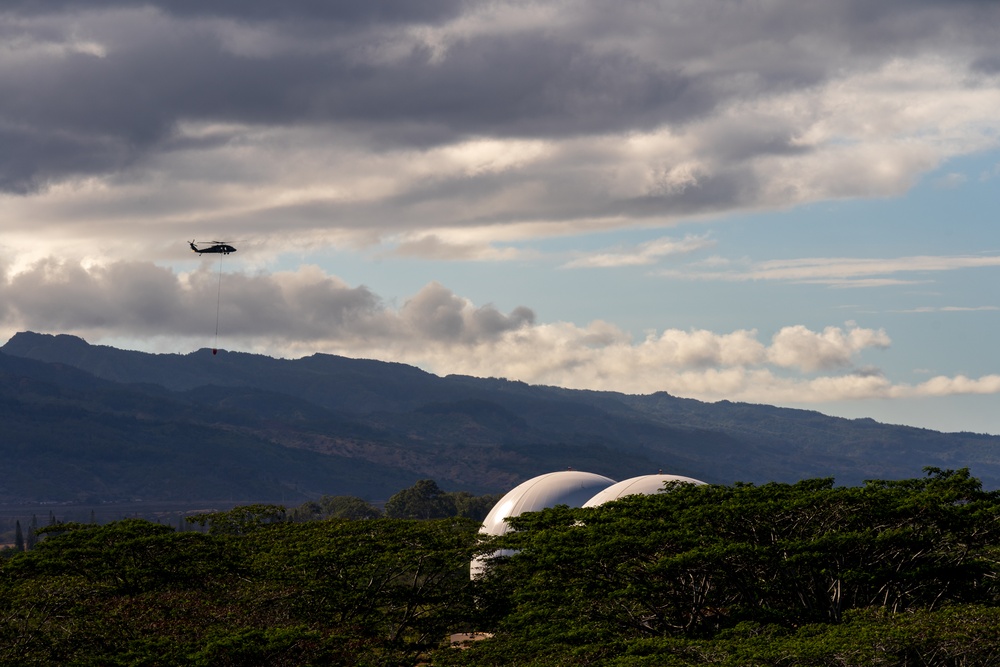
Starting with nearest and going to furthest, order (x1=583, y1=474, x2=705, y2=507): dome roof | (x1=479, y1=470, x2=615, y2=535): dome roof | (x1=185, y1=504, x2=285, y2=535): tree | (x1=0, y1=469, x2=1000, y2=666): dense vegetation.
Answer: (x1=0, y1=469, x2=1000, y2=666): dense vegetation < (x1=185, y1=504, x2=285, y2=535): tree < (x1=583, y1=474, x2=705, y2=507): dome roof < (x1=479, y1=470, x2=615, y2=535): dome roof

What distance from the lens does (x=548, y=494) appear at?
87.1 meters

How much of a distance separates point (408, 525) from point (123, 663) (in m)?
18.0

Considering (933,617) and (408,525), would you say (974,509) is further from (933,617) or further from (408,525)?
(408,525)

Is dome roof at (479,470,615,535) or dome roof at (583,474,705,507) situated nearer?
dome roof at (583,474,705,507)

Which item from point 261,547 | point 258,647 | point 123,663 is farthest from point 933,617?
point 261,547

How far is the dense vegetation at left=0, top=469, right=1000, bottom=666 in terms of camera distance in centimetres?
4312

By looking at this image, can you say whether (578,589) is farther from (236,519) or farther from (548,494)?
(548,494)

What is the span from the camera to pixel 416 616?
52281 mm

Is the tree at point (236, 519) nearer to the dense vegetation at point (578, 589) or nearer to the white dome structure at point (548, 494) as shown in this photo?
the white dome structure at point (548, 494)

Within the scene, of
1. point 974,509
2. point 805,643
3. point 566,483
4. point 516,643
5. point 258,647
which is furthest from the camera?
point 566,483

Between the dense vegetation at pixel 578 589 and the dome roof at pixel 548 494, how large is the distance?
27.7 metres

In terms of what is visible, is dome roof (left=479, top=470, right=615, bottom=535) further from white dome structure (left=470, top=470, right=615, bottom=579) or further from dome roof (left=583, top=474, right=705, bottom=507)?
dome roof (left=583, top=474, right=705, bottom=507)

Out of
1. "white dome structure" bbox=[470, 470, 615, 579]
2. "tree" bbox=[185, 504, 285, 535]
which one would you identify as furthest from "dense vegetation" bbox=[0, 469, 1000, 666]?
"white dome structure" bbox=[470, 470, 615, 579]

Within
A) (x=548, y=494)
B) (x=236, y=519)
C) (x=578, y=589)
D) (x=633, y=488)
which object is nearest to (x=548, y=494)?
(x=548, y=494)
